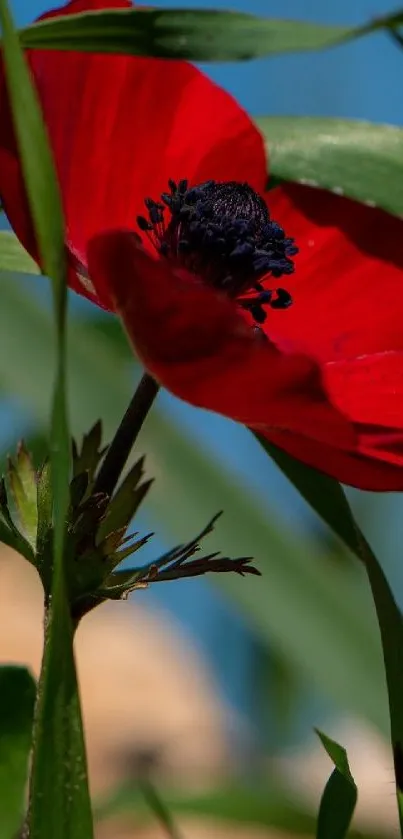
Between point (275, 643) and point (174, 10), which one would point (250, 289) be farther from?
point (174, 10)

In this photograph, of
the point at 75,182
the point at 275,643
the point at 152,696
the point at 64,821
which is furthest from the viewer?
the point at 152,696

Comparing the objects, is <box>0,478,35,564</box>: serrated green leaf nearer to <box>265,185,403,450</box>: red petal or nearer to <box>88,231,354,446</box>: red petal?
<box>88,231,354,446</box>: red petal

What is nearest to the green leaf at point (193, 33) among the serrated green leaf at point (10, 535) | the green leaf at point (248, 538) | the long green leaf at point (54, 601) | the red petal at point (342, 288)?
the long green leaf at point (54, 601)

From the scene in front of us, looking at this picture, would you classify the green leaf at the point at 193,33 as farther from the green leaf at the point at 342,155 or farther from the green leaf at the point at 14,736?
the green leaf at the point at 14,736

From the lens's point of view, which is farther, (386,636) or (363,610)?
(363,610)

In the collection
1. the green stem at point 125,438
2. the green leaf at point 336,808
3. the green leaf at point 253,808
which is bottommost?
the green leaf at point 253,808

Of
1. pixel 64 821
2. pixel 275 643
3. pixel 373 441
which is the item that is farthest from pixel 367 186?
pixel 275 643

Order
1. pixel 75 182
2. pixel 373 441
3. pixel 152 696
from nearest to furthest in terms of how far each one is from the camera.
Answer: pixel 373 441 → pixel 75 182 → pixel 152 696
